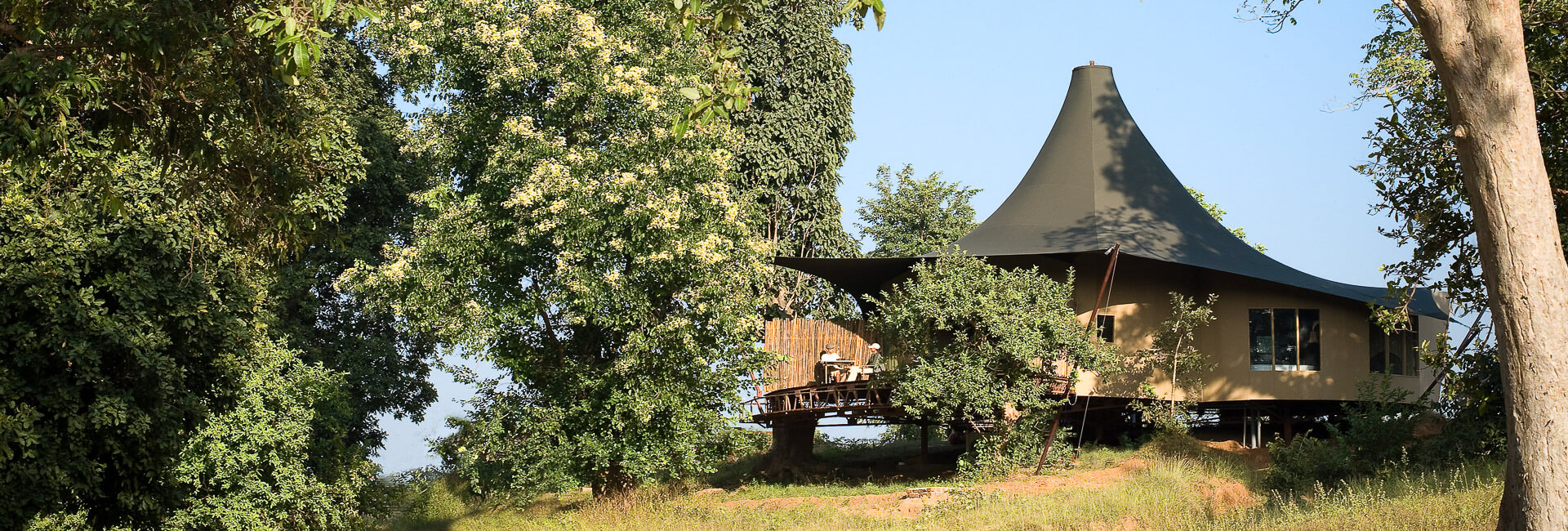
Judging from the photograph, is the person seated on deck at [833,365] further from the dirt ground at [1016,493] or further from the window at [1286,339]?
the window at [1286,339]

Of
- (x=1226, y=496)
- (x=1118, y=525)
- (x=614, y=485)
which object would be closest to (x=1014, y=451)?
(x=1226, y=496)

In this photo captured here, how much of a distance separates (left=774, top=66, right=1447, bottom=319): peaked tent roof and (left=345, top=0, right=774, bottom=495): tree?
2.55m

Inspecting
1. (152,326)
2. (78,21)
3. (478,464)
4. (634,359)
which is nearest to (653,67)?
(634,359)

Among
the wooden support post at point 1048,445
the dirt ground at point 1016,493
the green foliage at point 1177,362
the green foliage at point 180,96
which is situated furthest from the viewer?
the green foliage at point 1177,362

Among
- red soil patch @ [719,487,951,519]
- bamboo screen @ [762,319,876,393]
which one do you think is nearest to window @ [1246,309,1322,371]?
bamboo screen @ [762,319,876,393]

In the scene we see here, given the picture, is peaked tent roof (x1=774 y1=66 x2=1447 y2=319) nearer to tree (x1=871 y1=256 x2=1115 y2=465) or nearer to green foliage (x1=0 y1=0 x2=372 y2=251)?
tree (x1=871 y1=256 x2=1115 y2=465)

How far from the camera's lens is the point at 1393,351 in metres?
23.0

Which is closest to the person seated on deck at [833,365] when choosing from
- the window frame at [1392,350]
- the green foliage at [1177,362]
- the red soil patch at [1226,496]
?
the green foliage at [1177,362]

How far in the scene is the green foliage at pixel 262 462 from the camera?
1909 cm

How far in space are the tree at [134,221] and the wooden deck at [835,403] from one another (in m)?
9.04

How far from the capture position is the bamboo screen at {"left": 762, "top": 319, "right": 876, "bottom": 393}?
22.8 metres

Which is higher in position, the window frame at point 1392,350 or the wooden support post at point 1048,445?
the window frame at point 1392,350

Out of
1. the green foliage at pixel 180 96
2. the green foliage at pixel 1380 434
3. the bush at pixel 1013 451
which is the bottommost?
the bush at pixel 1013 451

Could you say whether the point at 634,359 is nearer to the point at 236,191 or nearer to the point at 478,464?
the point at 478,464
